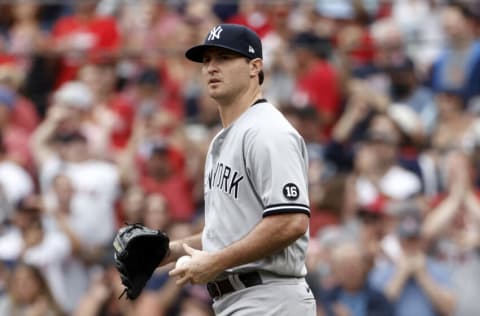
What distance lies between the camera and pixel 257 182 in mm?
4703

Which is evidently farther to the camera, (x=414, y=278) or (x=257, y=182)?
(x=414, y=278)

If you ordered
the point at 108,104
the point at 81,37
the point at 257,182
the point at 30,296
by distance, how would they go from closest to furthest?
the point at 257,182 → the point at 30,296 → the point at 108,104 → the point at 81,37

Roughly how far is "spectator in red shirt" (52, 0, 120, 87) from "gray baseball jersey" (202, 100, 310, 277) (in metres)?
6.16

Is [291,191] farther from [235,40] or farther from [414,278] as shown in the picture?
[414,278]

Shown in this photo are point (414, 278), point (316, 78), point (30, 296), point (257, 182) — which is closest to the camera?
point (257, 182)

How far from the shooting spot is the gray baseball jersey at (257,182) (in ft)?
15.1

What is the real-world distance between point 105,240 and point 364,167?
2.25 metres

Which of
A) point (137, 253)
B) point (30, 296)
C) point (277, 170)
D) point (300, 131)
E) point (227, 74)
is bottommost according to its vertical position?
point (30, 296)

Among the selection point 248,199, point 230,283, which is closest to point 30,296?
point 230,283

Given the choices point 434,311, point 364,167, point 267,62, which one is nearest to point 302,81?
point 267,62

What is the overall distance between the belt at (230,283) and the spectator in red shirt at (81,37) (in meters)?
6.22

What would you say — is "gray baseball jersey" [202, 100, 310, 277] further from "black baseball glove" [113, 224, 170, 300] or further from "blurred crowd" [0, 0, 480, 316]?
"blurred crowd" [0, 0, 480, 316]

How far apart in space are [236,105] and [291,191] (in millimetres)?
566

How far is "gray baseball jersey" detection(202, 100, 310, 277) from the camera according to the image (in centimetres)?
461
